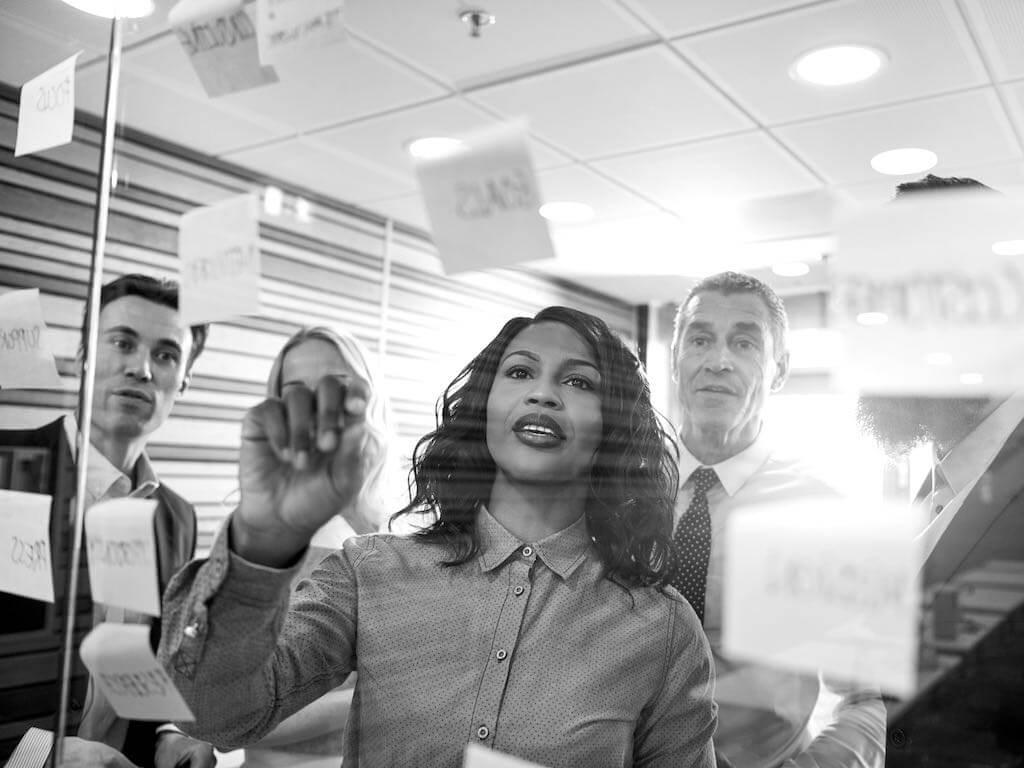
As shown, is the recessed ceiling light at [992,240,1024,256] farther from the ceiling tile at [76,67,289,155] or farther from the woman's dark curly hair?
the ceiling tile at [76,67,289,155]

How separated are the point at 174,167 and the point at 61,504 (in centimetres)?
47

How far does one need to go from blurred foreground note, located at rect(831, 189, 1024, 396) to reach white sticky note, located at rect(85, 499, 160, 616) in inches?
28.7

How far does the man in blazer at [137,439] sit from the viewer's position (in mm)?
930

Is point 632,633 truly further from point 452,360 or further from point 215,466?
point 215,466

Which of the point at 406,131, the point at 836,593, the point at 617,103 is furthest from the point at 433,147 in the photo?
the point at 836,593

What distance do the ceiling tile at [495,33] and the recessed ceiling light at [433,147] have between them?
6cm

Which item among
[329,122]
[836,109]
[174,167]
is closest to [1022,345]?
[836,109]

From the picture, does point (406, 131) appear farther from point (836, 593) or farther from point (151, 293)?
point (836, 593)

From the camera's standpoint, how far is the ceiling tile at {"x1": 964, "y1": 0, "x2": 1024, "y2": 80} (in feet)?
1.94

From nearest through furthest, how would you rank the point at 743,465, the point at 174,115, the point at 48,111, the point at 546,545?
the point at 743,465 → the point at 546,545 → the point at 174,115 → the point at 48,111

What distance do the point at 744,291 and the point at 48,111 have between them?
94cm

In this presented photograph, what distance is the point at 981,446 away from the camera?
1.89 ft

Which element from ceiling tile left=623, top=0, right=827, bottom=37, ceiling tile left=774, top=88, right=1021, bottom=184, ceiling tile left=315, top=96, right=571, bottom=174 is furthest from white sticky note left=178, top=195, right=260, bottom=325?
ceiling tile left=774, top=88, right=1021, bottom=184

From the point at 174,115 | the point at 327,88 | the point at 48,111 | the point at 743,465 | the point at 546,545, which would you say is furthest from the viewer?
the point at 48,111
